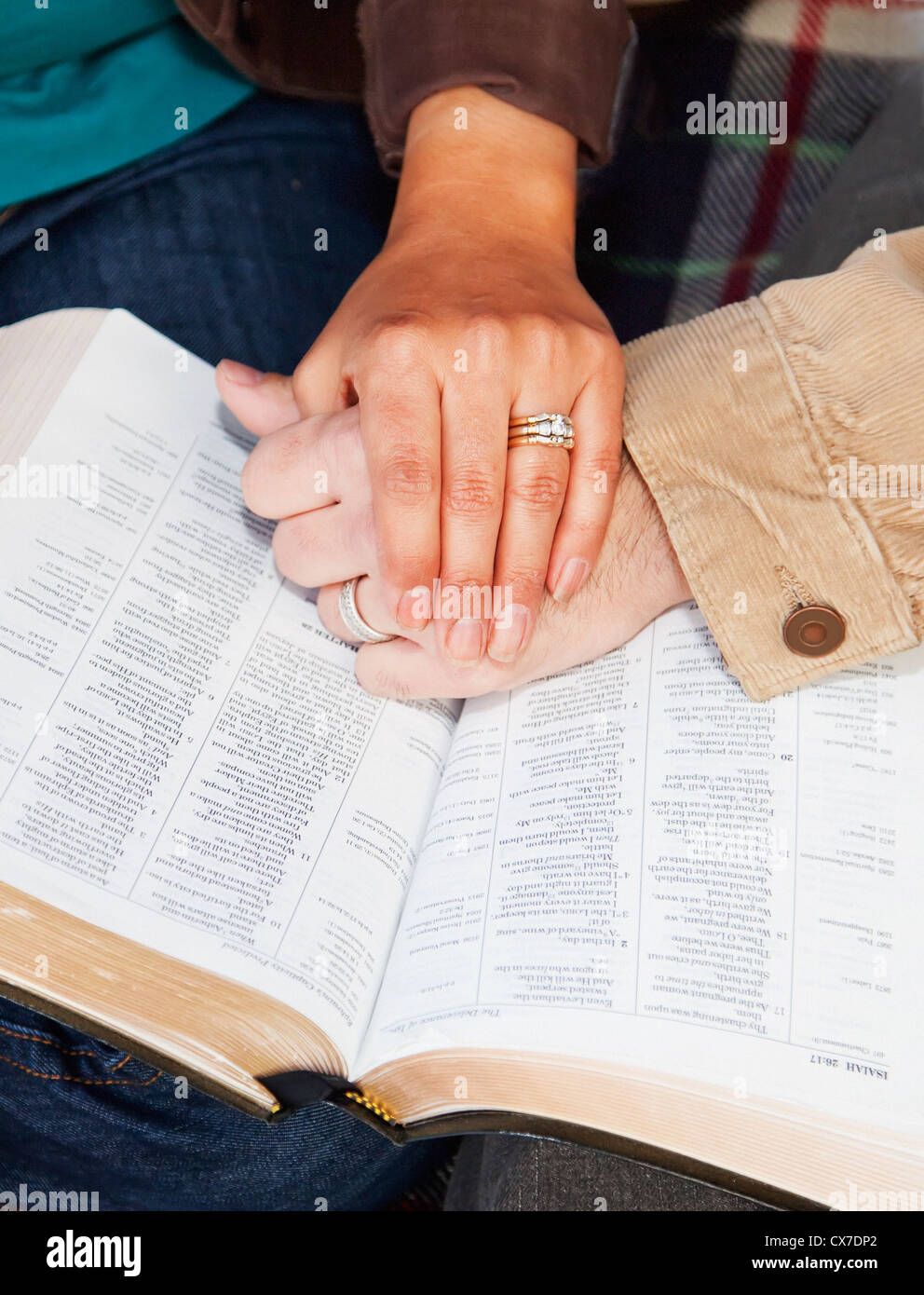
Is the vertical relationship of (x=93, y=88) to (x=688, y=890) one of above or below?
above

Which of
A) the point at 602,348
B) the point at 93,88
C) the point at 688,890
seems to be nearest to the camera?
the point at 688,890

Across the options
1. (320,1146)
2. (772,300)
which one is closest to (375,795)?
(320,1146)

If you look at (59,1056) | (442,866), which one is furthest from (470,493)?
(59,1056)

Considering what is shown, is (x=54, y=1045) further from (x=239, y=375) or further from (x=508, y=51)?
→ (x=508, y=51)

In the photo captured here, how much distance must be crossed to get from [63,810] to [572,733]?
0.36m

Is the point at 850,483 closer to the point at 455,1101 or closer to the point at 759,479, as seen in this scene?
the point at 759,479

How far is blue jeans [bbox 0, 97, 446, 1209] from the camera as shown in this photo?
76cm

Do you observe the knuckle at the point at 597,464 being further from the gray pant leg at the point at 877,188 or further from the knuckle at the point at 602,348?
the gray pant leg at the point at 877,188

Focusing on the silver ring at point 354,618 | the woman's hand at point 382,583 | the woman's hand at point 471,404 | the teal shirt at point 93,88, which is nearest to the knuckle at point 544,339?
the woman's hand at point 471,404

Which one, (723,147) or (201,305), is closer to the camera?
(201,305)

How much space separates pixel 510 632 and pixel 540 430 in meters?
0.15

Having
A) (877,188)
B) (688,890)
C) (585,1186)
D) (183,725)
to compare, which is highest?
(877,188)

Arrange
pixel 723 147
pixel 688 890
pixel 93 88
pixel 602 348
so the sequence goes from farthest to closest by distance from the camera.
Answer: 1. pixel 723 147
2. pixel 93 88
3. pixel 602 348
4. pixel 688 890

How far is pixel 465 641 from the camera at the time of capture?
69 cm
